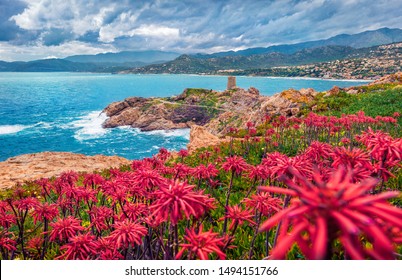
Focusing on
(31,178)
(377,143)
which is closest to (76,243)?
(377,143)

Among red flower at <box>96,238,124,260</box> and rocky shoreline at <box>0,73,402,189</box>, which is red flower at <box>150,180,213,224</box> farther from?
rocky shoreline at <box>0,73,402,189</box>

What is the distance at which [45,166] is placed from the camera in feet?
61.9

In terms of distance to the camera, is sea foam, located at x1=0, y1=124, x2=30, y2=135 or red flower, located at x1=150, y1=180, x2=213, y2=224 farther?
sea foam, located at x1=0, y1=124, x2=30, y2=135

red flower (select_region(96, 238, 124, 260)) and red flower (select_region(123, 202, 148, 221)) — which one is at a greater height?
red flower (select_region(123, 202, 148, 221))

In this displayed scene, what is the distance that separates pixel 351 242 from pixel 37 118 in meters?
108

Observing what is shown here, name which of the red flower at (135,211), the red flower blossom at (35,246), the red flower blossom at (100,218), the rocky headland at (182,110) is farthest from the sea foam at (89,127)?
the red flower at (135,211)

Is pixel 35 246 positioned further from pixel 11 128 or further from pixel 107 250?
pixel 11 128

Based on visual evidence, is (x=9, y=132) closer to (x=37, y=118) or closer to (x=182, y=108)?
(x=37, y=118)

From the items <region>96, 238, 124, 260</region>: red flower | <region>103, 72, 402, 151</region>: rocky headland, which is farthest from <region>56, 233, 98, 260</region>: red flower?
<region>103, 72, 402, 151</region>: rocky headland

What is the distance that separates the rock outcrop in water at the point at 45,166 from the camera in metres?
16.7

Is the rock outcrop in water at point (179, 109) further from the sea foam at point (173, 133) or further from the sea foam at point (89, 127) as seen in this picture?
the sea foam at point (89, 127)

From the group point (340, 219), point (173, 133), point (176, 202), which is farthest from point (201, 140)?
point (173, 133)

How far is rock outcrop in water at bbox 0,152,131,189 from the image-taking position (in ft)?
54.7

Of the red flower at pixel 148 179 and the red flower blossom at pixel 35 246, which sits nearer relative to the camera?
the red flower at pixel 148 179
